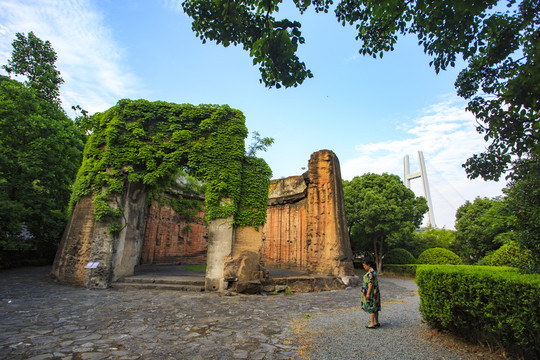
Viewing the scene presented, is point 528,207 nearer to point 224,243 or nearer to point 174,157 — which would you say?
point 224,243

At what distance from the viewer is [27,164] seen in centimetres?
1285

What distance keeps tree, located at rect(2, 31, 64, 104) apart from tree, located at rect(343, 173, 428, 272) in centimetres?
2556

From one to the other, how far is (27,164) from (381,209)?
21435 millimetres

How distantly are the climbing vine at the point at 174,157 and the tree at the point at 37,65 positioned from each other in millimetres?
→ 13728

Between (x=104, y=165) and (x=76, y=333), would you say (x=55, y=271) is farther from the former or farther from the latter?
(x=76, y=333)

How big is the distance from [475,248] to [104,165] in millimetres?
26278

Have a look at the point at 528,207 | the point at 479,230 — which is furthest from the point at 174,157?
the point at 479,230

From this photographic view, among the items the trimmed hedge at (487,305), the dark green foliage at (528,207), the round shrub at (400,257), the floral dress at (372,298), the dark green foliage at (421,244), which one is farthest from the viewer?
the dark green foliage at (421,244)

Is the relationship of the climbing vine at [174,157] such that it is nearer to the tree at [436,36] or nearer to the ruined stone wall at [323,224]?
the ruined stone wall at [323,224]

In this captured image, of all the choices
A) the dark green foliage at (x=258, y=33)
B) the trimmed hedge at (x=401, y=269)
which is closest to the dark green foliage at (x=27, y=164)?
the dark green foliage at (x=258, y=33)

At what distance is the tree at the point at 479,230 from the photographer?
20542mm

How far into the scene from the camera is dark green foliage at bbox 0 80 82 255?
41.2 ft

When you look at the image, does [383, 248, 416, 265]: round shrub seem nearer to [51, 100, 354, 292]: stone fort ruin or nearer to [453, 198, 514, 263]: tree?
[453, 198, 514, 263]: tree

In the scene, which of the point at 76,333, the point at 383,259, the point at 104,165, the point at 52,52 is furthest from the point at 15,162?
the point at 383,259
